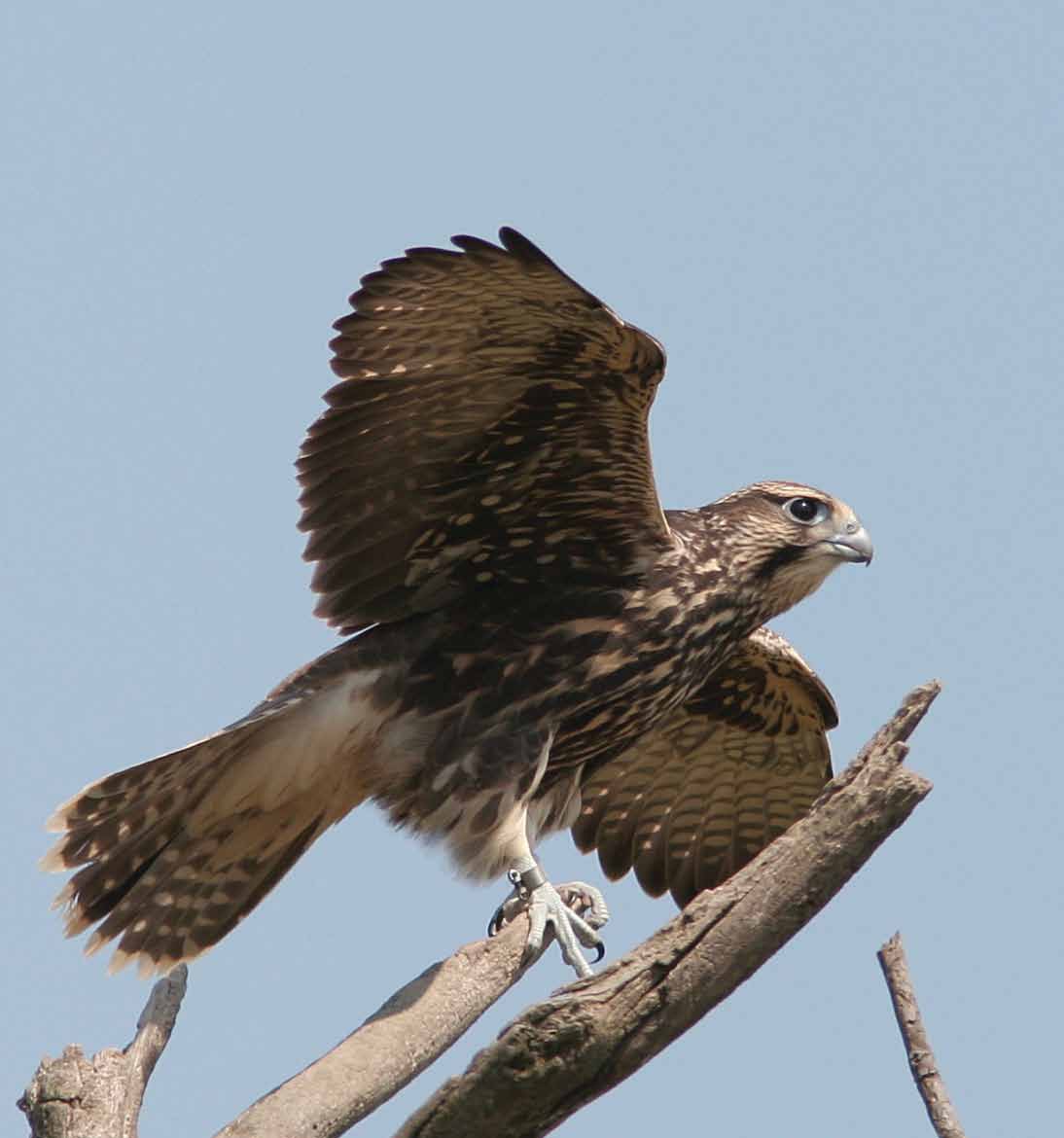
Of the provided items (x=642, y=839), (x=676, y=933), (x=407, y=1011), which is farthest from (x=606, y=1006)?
(x=642, y=839)

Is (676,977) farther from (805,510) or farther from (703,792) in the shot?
(703,792)

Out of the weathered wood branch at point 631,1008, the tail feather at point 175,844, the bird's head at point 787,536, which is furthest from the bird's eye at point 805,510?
the weathered wood branch at point 631,1008

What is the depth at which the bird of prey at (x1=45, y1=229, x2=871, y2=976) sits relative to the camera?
5895 millimetres

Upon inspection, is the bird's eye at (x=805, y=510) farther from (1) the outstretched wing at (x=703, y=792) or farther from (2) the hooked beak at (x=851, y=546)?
(1) the outstretched wing at (x=703, y=792)

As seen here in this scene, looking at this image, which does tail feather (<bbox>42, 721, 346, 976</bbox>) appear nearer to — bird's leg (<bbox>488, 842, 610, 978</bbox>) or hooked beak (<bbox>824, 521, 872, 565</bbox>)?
bird's leg (<bbox>488, 842, 610, 978</bbox>)

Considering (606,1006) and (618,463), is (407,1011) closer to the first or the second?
(606,1006)

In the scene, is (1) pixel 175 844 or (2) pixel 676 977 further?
(1) pixel 175 844

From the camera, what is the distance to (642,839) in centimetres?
796

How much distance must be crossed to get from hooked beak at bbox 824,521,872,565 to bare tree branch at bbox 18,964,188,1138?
10.4 feet

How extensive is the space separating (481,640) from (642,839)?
1967 mm

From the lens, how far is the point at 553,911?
5496mm

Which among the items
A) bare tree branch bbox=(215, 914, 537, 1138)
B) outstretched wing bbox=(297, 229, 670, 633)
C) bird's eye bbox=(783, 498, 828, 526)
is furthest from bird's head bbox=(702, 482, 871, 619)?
bare tree branch bbox=(215, 914, 537, 1138)

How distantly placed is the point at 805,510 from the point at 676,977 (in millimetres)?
2947

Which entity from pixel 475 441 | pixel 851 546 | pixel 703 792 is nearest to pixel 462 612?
pixel 475 441
